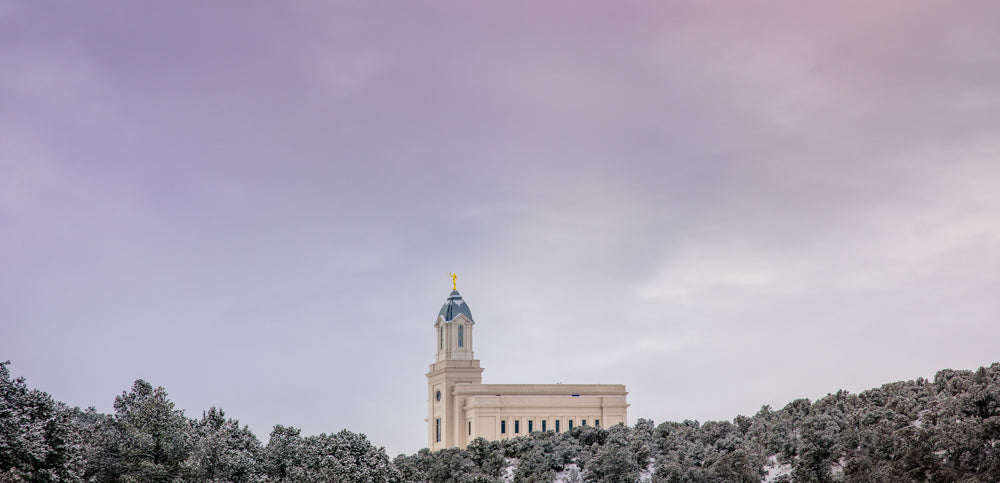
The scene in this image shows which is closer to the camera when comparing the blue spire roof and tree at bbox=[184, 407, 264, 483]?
tree at bbox=[184, 407, 264, 483]

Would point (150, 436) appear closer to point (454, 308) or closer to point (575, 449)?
point (575, 449)

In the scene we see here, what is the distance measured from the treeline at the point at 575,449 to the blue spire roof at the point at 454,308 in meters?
38.2

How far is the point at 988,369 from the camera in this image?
158 feet

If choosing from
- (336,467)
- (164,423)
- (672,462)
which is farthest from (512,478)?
(164,423)

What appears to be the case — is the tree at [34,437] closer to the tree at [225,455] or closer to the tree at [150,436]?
the tree at [150,436]

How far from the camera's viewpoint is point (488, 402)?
87250 millimetres

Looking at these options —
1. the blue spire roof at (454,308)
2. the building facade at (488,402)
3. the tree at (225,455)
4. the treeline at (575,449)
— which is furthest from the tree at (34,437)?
the blue spire roof at (454,308)

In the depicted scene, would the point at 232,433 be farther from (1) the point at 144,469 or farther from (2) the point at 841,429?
(2) the point at 841,429

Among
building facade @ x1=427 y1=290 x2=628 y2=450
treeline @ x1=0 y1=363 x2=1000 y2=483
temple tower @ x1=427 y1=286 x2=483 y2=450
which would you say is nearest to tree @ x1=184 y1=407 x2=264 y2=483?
treeline @ x1=0 y1=363 x2=1000 y2=483

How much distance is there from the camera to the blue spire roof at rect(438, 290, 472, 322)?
9282 centimetres

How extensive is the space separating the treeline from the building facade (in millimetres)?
32315

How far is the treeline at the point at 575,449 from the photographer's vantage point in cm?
3556

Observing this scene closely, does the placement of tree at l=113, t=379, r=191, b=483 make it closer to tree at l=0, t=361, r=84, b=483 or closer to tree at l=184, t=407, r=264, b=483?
tree at l=184, t=407, r=264, b=483

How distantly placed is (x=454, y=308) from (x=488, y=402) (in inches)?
397
